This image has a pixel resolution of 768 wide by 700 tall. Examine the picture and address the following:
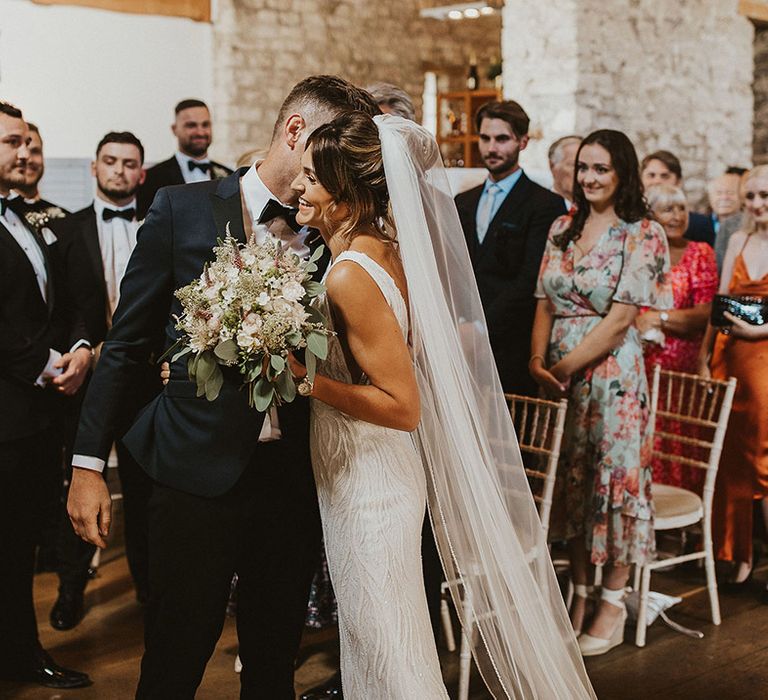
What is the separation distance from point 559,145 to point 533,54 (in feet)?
8.45

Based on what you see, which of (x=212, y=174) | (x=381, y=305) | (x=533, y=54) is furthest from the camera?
(x=533, y=54)

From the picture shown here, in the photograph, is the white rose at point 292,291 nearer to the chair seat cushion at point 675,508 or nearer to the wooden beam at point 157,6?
the chair seat cushion at point 675,508

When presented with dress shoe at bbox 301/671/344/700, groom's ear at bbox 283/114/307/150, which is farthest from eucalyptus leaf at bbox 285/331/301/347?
dress shoe at bbox 301/671/344/700

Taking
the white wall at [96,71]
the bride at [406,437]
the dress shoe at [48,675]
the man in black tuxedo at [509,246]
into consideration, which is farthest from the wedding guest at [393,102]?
the white wall at [96,71]

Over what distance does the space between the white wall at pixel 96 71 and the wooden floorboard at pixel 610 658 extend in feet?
16.9

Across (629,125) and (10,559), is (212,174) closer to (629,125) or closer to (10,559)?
(10,559)

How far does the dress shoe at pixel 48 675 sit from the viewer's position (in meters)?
3.57

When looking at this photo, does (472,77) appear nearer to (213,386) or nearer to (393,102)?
Result: (393,102)

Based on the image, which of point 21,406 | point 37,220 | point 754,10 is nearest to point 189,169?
point 37,220

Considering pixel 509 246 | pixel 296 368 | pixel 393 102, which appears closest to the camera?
pixel 296 368

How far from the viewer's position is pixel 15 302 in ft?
11.8

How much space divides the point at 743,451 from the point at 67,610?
2.95 meters

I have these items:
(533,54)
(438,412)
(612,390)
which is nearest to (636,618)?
(612,390)

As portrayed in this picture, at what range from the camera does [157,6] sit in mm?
9148
